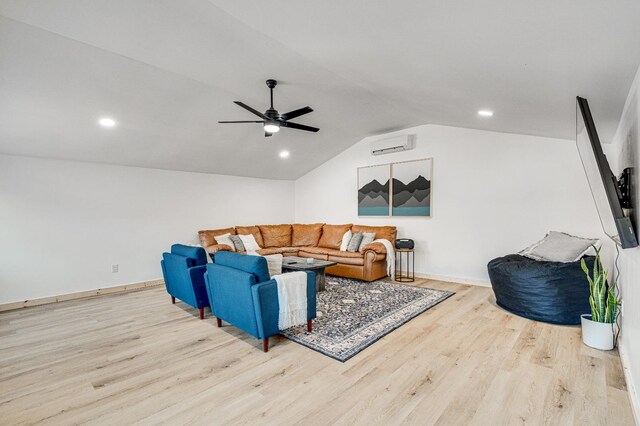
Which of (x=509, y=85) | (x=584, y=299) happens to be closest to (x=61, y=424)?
(x=509, y=85)

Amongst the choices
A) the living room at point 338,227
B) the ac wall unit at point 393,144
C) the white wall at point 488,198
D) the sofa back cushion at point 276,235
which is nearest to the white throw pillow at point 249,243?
the living room at point 338,227

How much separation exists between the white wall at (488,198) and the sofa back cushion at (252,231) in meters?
2.45

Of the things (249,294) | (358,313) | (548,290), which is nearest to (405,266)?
(358,313)

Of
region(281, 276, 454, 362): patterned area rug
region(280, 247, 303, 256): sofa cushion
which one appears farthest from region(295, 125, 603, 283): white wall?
→ region(280, 247, 303, 256): sofa cushion

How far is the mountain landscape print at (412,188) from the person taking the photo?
5457 mm

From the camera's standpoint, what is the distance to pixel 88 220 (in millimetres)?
4688

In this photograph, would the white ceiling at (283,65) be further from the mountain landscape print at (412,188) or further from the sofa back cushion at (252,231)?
the sofa back cushion at (252,231)

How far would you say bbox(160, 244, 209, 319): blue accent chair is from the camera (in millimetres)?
3570

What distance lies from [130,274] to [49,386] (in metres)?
3.06

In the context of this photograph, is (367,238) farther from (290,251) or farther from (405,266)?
(290,251)

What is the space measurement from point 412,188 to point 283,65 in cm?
353

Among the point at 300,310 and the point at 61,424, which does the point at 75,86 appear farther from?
the point at 300,310

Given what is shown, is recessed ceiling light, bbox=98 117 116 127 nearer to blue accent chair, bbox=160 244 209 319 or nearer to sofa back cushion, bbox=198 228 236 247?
blue accent chair, bbox=160 244 209 319

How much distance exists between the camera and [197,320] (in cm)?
354
